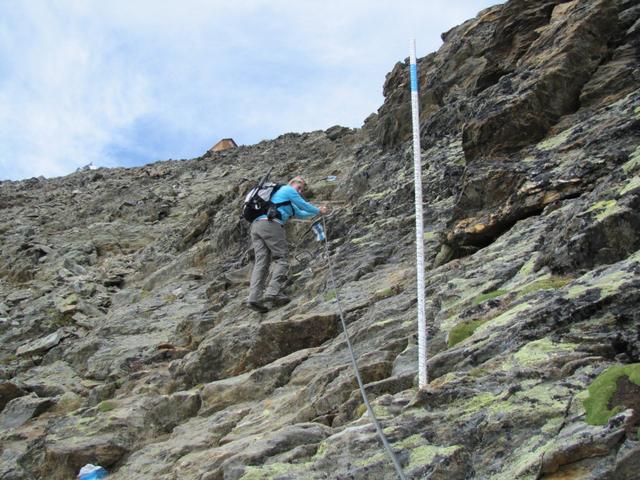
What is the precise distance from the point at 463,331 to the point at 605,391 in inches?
104

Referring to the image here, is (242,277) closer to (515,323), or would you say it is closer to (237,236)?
(237,236)

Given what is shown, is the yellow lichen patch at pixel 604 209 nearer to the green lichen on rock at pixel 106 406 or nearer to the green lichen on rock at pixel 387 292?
the green lichen on rock at pixel 387 292

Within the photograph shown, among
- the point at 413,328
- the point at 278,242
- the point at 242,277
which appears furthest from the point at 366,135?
the point at 413,328

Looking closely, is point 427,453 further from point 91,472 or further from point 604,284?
point 91,472

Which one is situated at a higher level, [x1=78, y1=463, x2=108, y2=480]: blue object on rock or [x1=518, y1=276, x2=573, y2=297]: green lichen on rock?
[x1=518, y1=276, x2=573, y2=297]: green lichen on rock

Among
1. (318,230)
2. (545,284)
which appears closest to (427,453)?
(545,284)

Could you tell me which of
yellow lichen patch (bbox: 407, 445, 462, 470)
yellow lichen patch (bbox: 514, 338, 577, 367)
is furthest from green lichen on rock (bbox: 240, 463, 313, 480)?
yellow lichen patch (bbox: 514, 338, 577, 367)

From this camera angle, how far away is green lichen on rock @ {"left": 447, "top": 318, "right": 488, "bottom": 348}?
23.7 feet

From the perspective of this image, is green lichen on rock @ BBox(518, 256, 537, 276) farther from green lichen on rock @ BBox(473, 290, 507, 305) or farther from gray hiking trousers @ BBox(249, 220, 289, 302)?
gray hiking trousers @ BBox(249, 220, 289, 302)

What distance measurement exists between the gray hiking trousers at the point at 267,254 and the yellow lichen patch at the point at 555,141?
5739 millimetres

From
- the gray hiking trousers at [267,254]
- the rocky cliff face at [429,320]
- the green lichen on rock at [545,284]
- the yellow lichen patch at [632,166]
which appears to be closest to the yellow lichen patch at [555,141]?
the rocky cliff face at [429,320]

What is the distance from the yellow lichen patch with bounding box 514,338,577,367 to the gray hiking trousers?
837 cm

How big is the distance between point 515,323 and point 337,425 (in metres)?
2.13

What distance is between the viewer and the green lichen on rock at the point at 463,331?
Answer: 7.23 m
